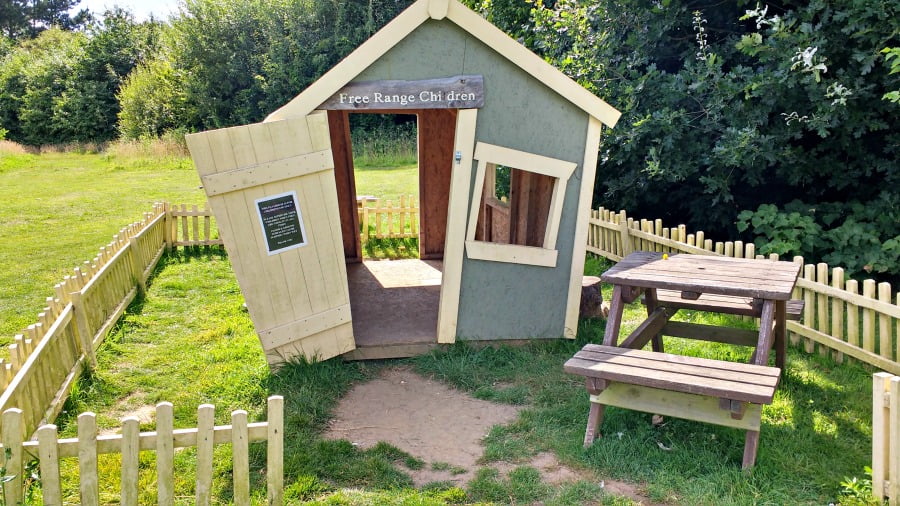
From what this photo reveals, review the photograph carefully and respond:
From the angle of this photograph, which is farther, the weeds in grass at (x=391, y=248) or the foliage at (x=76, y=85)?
the foliage at (x=76, y=85)

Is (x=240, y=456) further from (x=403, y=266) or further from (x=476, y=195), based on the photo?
(x=403, y=266)

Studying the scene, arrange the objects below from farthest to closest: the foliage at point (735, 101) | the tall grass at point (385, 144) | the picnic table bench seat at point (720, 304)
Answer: the tall grass at point (385, 144) < the foliage at point (735, 101) < the picnic table bench seat at point (720, 304)

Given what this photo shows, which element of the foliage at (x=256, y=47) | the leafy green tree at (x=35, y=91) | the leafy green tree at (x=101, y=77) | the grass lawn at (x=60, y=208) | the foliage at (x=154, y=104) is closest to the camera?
the grass lawn at (x=60, y=208)

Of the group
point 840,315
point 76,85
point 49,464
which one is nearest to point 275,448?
point 49,464

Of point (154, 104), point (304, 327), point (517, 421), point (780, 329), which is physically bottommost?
point (517, 421)

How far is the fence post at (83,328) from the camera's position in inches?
263

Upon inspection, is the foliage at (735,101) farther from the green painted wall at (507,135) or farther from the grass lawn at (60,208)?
the grass lawn at (60,208)

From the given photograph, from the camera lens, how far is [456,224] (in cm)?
723

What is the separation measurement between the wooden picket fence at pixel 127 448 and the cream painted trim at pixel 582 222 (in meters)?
4.27

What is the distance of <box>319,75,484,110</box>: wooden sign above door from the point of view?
678 cm

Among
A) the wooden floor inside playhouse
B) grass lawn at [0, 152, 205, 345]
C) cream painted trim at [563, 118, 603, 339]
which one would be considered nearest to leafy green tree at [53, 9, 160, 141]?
grass lawn at [0, 152, 205, 345]

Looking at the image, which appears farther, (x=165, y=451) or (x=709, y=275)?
(x=709, y=275)

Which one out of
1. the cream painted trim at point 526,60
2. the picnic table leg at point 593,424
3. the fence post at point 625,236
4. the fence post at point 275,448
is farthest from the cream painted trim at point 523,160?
the fence post at point 275,448

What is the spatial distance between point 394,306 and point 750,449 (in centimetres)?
472
